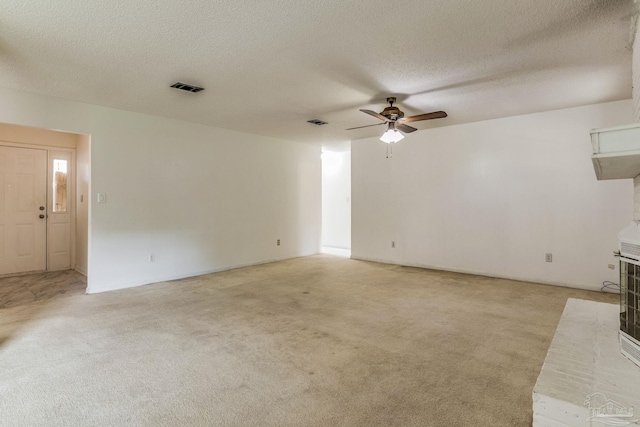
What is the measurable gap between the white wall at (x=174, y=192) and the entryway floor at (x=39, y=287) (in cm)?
52

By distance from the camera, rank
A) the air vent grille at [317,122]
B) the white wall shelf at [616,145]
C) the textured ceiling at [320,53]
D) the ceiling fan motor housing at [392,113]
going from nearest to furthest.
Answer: the white wall shelf at [616,145] < the textured ceiling at [320,53] < the ceiling fan motor housing at [392,113] < the air vent grille at [317,122]

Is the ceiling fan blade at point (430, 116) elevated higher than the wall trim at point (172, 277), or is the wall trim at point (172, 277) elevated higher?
the ceiling fan blade at point (430, 116)

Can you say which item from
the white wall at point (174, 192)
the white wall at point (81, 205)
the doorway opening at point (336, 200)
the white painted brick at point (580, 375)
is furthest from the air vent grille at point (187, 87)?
the doorway opening at point (336, 200)

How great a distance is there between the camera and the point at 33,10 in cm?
218

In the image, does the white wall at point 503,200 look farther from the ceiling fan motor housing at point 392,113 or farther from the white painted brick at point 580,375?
the white painted brick at point 580,375

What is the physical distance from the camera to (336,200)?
8672 mm

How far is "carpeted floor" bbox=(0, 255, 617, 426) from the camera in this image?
1851 millimetres

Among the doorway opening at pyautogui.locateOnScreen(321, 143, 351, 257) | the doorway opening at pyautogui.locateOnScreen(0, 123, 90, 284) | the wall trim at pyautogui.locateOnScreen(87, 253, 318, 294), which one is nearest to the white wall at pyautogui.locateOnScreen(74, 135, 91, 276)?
the doorway opening at pyautogui.locateOnScreen(0, 123, 90, 284)

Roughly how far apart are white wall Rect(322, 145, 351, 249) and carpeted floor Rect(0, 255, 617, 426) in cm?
411

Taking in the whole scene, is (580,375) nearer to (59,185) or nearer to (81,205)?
(81,205)

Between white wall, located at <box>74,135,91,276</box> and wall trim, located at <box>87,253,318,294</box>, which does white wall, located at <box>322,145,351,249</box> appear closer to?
wall trim, located at <box>87,253,318,294</box>

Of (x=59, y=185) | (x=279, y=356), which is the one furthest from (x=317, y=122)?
(x=59, y=185)

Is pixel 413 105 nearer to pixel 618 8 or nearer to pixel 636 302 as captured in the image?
pixel 618 8

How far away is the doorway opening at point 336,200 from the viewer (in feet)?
27.6
